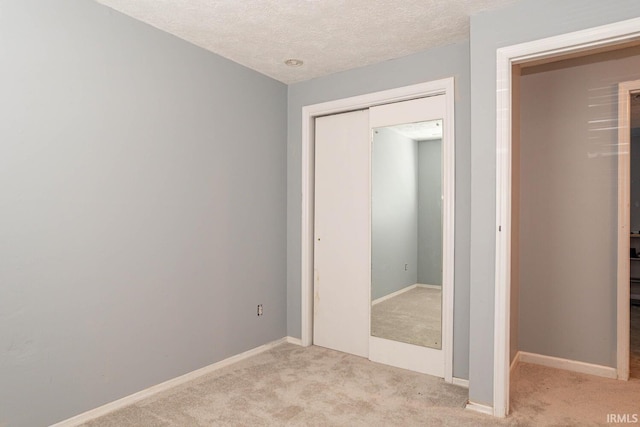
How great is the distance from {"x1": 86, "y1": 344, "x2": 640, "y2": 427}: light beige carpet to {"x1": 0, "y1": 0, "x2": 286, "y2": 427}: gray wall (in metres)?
0.30

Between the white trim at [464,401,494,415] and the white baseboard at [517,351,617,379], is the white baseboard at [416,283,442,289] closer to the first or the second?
the white trim at [464,401,494,415]

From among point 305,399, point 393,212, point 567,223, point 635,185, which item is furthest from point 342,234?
point 635,185

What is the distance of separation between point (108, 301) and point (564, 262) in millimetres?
3374

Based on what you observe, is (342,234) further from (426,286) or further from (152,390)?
(152,390)

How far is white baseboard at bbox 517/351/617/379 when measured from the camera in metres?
2.91

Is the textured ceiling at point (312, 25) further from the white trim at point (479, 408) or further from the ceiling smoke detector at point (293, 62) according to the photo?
the white trim at point (479, 408)

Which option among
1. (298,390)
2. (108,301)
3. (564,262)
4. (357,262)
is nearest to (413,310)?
(357,262)

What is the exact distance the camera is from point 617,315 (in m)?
2.89

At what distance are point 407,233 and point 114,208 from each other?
2158 mm

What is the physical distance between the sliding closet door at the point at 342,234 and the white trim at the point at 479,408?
1.07 meters

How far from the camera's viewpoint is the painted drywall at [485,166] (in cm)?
230

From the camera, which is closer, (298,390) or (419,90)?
(298,390)

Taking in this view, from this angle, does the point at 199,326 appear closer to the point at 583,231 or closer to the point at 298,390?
the point at 298,390

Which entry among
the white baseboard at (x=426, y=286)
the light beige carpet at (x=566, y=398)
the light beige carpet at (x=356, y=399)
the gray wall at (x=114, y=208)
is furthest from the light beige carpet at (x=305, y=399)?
the white baseboard at (x=426, y=286)
